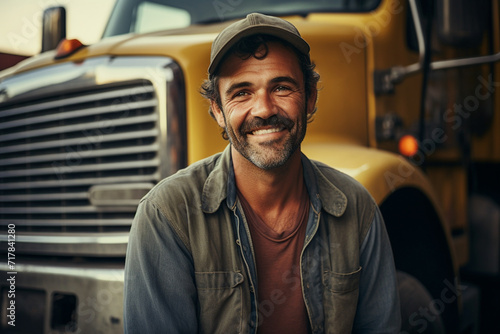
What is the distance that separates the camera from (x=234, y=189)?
1.76 meters

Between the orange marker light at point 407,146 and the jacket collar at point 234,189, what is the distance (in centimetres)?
97

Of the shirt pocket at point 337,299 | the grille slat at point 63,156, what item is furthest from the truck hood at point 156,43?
the shirt pocket at point 337,299

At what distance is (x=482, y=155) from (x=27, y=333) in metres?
2.80

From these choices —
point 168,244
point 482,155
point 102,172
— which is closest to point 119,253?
point 102,172

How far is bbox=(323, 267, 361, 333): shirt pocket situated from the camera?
5.71 feet

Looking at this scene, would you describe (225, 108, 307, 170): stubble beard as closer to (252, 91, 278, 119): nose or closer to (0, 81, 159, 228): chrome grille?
(252, 91, 278, 119): nose

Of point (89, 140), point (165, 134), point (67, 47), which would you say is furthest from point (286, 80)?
point (67, 47)

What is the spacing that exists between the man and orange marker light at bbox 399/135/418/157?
93 cm

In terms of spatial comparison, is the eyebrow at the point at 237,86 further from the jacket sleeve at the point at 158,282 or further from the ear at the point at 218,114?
the jacket sleeve at the point at 158,282

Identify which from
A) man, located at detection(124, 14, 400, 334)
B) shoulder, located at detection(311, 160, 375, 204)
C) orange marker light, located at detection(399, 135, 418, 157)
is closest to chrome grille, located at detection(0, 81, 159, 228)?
man, located at detection(124, 14, 400, 334)

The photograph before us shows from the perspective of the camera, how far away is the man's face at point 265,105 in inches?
66.4

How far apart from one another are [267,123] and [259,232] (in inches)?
14.1

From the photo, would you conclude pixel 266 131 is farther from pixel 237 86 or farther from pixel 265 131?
pixel 237 86

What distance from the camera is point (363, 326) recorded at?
183 cm
